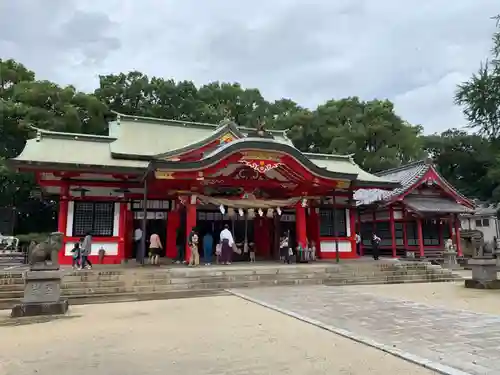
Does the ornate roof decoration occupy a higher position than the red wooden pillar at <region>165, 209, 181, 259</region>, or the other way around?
the ornate roof decoration

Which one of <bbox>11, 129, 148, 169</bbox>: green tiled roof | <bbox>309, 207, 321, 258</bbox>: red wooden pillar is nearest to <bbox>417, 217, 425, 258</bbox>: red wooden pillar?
<bbox>309, 207, 321, 258</bbox>: red wooden pillar

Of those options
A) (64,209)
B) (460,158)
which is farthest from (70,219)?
(460,158)

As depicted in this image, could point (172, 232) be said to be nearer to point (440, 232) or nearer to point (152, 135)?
point (152, 135)

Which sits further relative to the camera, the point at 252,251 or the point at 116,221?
the point at 252,251

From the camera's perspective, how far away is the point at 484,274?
12.6m

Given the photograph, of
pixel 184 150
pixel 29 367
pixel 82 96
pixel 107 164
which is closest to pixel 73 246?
pixel 107 164

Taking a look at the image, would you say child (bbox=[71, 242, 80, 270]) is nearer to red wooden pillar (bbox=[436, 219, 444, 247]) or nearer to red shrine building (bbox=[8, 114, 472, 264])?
red shrine building (bbox=[8, 114, 472, 264])

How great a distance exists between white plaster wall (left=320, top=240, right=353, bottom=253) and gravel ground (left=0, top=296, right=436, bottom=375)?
37.7 ft

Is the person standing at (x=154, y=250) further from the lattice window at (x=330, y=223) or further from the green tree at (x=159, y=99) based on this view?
the green tree at (x=159, y=99)

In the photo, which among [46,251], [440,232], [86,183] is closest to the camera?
[46,251]

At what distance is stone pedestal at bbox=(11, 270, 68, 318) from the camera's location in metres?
8.72

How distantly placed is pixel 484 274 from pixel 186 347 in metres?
10.8

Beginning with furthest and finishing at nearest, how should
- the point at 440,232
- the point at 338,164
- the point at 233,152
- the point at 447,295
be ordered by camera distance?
the point at 440,232, the point at 338,164, the point at 233,152, the point at 447,295

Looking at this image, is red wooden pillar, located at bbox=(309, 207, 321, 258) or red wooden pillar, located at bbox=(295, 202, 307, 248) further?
red wooden pillar, located at bbox=(309, 207, 321, 258)
